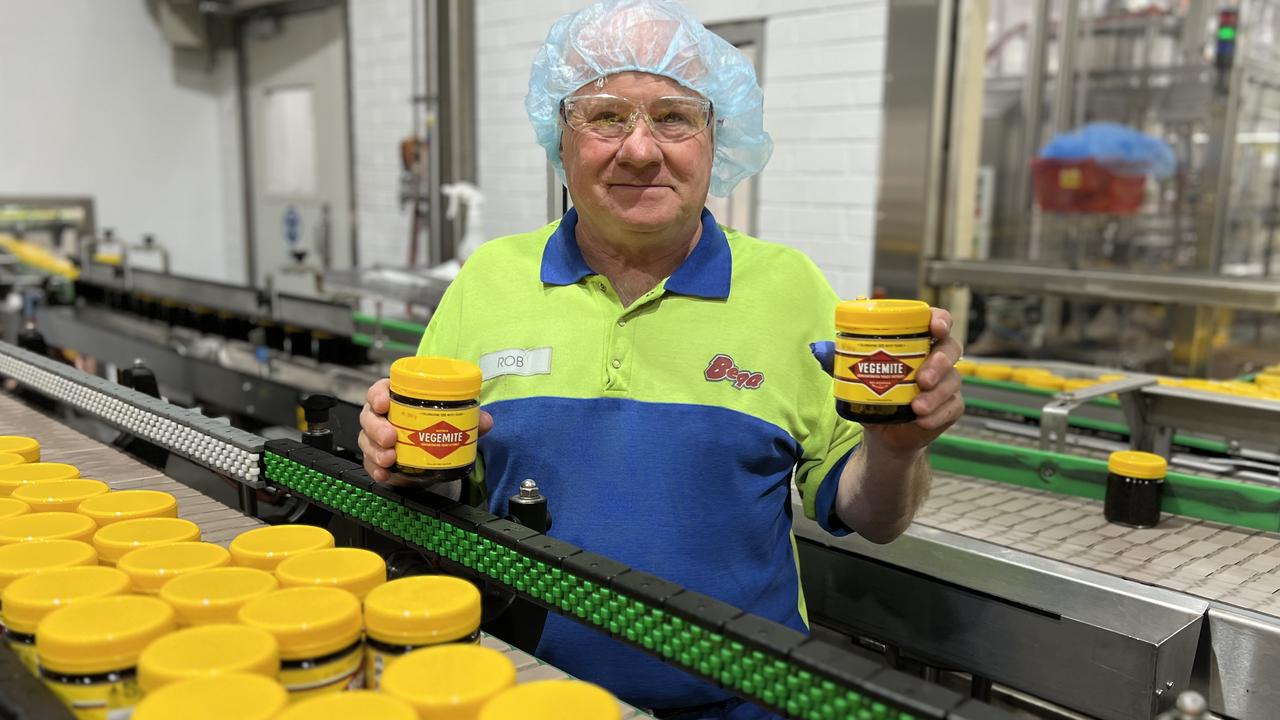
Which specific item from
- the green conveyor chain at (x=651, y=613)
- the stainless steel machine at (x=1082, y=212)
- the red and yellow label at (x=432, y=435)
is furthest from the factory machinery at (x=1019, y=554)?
the stainless steel machine at (x=1082, y=212)

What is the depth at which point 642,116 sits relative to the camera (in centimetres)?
126

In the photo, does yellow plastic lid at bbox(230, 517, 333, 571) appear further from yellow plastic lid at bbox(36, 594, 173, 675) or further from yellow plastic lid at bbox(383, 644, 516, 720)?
yellow plastic lid at bbox(383, 644, 516, 720)

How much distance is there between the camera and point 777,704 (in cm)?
77

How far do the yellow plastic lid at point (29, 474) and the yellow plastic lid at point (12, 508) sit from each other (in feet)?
0.27

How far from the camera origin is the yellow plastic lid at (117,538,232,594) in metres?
0.85

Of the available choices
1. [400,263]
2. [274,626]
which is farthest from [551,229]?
[400,263]

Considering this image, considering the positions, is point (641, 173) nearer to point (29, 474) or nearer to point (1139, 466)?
point (29, 474)

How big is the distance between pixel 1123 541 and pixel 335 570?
126 centimetres

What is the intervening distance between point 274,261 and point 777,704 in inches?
261

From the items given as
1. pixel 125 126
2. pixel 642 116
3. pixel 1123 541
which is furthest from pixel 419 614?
pixel 125 126

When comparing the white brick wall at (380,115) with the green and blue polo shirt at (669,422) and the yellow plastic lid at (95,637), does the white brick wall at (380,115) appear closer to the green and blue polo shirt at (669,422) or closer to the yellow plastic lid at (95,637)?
the green and blue polo shirt at (669,422)

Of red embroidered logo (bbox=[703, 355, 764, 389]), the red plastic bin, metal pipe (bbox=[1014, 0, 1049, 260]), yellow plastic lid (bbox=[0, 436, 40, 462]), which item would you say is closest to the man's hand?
red embroidered logo (bbox=[703, 355, 764, 389])

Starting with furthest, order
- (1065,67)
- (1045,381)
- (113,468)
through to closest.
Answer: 1. (1065,67)
2. (1045,381)
3. (113,468)

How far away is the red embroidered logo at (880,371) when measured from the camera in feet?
2.77
